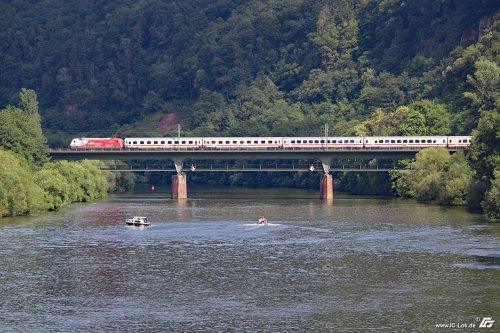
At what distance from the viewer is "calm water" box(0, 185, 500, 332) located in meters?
81.5

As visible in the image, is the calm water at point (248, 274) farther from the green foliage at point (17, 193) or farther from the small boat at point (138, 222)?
the green foliage at point (17, 193)

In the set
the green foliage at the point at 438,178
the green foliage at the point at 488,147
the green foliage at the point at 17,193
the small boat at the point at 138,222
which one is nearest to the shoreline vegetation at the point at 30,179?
the green foliage at the point at 17,193

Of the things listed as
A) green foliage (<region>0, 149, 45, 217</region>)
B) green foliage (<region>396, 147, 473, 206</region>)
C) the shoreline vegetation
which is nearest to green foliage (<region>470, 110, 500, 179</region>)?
green foliage (<region>396, 147, 473, 206</region>)

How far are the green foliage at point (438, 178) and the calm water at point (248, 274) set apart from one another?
16836 mm

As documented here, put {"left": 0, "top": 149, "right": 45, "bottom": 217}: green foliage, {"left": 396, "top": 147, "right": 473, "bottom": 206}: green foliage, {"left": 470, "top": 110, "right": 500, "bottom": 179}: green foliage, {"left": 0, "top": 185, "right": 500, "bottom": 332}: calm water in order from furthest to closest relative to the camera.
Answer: {"left": 396, "top": 147, "right": 473, "bottom": 206}: green foliage → {"left": 470, "top": 110, "right": 500, "bottom": 179}: green foliage → {"left": 0, "top": 149, "right": 45, "bottom": 217}: green foliage → {"left": 0, "top": 185, "right": 500, "bottom": 332}: calm water

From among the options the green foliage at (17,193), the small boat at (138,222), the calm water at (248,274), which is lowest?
the calm water at (248,274)

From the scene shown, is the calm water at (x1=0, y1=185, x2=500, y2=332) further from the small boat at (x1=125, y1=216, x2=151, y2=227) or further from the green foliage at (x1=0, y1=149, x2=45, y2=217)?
the green foliage at (x1=0, y1=149, x2=45, y2=217)

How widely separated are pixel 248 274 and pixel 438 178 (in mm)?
83351

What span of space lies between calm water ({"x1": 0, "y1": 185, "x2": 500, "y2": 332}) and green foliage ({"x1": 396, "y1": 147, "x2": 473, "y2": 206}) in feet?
55.2

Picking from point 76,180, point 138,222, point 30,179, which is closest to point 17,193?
point 30,179

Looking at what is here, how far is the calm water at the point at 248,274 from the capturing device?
267 ft

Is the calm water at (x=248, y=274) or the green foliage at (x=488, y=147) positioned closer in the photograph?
the calm water at (x=248, y=274)

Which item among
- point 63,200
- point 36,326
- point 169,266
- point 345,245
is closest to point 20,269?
point 169,266

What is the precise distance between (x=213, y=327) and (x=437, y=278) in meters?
24.1
